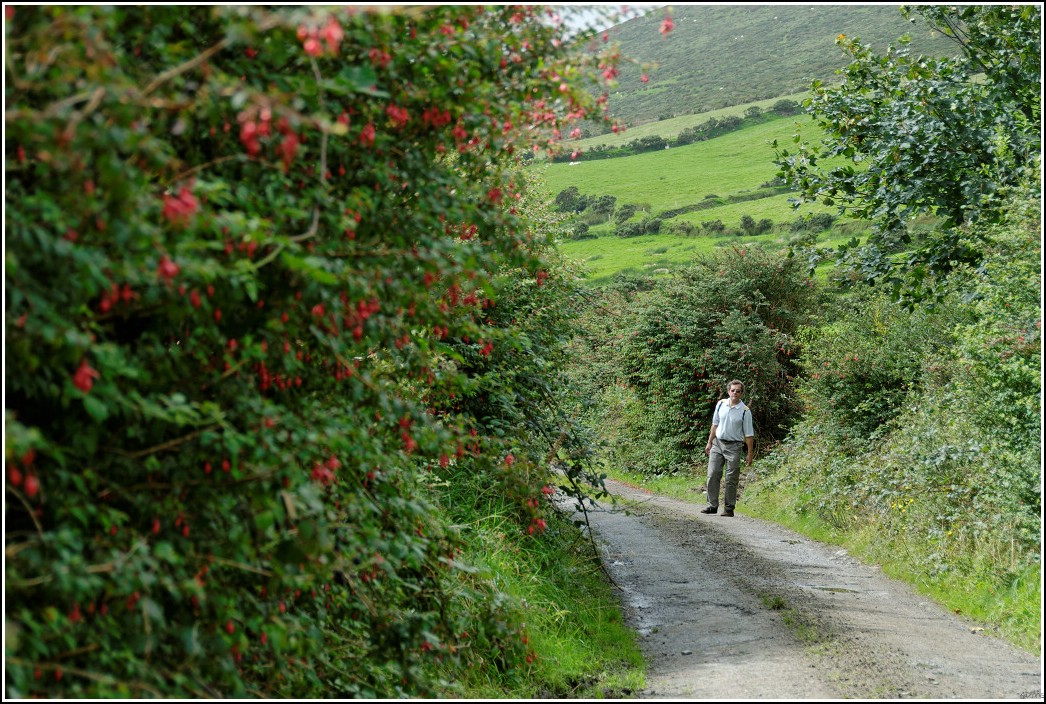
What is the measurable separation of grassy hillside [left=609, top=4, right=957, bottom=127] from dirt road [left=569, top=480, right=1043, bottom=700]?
241 feet

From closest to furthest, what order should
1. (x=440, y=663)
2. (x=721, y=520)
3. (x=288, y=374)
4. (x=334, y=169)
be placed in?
(x=288, y=374), (x=334, y=169), (x=440, y=663), (x=721, y=520)

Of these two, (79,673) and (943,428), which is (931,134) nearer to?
(943,428)

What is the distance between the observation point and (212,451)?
3.88 m

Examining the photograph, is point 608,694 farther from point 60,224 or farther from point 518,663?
point 60,224

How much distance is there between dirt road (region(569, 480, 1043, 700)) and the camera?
256 inches

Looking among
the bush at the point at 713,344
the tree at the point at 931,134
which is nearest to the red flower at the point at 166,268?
the tree at the point at 931,134

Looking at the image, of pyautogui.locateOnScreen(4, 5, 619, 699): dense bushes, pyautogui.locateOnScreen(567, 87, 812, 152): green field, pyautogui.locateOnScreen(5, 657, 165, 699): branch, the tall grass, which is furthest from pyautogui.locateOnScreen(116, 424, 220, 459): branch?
pyautogui.locateOnScreen(567, 87, 812, 152): green field

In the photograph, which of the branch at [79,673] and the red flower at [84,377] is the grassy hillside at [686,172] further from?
the red flower at [84,377]

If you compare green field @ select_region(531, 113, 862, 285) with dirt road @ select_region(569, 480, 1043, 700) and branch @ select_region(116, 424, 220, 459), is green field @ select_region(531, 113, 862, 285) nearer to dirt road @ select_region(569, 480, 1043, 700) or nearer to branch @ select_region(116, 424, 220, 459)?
dirt road @ select_region(569, 480, 1043, 700)

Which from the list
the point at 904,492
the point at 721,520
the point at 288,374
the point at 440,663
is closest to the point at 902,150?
the point at 904,492

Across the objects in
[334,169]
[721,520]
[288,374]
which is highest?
[334,169]

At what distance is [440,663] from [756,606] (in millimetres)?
3968

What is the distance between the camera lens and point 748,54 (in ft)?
371

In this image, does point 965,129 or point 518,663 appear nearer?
point 518,663
